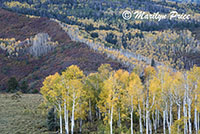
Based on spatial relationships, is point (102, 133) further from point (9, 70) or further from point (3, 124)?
point (9, 70)

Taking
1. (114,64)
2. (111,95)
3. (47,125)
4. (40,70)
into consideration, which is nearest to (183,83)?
(111,95)

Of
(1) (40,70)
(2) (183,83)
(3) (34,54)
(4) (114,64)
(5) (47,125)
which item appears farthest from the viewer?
Answer: (3) (34,54)

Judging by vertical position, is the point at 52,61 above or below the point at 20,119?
below

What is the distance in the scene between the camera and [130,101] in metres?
37.4

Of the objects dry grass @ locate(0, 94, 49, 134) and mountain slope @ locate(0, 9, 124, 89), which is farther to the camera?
mountain slope @ locate(0, 9, 124, 89)

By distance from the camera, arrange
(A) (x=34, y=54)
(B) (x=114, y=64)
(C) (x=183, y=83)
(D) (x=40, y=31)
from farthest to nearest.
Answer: (D) (x=40, y=31) → (A) (x=34, y=54) → (B) (x=114, y=64) → (C) (x=183, y=83)

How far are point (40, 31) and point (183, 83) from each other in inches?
6024

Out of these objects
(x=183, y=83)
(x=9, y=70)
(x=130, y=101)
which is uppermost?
(x=183, y=83)

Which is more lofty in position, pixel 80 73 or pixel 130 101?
pixel 80 73

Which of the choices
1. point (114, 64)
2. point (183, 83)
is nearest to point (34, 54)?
point (114, 64)

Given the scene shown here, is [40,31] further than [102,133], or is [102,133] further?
[40,31]

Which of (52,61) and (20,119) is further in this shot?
(52,61)

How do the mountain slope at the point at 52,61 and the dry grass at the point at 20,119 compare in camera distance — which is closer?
the dry grass at the point at 20,119

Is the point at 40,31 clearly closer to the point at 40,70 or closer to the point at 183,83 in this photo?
the point at 40,70
